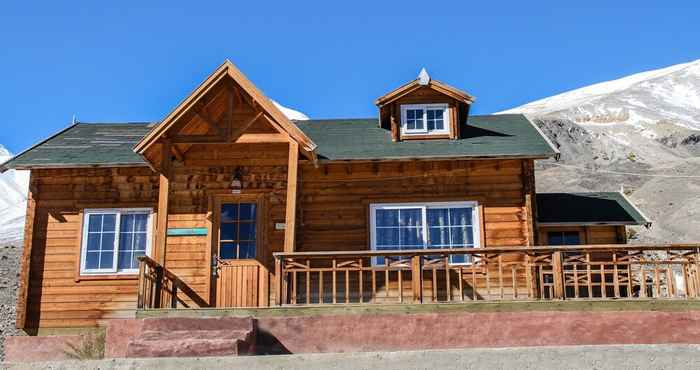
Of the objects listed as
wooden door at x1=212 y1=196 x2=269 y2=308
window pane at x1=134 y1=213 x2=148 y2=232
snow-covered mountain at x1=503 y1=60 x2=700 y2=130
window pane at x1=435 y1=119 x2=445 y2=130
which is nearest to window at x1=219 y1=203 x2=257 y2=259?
wooden door at x1=212 y1=196 x2=269 y2=308

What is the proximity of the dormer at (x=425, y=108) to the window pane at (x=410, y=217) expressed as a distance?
2121 millimetres

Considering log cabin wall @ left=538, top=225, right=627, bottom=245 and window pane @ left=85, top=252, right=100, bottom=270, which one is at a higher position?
log cabin wall @ left=538, top=225, right=627, bottom=245

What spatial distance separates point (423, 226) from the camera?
1504 centimetres

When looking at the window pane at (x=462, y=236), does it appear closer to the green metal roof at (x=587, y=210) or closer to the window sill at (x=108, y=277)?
the green metal roof at (x=587, y=210)

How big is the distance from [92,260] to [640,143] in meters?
84.0

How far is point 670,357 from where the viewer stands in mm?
10406

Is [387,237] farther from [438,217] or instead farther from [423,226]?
[438,217]

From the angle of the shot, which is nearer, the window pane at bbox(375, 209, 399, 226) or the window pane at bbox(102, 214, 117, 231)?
the window pane at bbox(375, 209, 399, 226)

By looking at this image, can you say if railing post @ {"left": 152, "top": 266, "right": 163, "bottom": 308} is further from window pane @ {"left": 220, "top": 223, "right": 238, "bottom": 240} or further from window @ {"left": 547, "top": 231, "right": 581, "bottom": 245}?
window @ {"left": 547, "top": 231, "right": 581, "bottom": 245}

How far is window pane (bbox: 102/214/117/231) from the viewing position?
15.4m

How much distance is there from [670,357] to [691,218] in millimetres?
38353

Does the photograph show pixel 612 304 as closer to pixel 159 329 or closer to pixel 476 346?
pixel 476 346

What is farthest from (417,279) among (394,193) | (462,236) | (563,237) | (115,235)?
(563,237)

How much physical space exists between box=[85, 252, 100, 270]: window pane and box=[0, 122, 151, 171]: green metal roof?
1922mm
